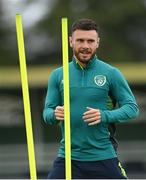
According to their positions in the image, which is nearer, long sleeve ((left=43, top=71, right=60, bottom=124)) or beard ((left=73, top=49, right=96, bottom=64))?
beard ((left=73, top=49, right=96, bottom=64))

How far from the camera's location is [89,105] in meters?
7.83

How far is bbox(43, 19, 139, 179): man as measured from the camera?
306 inches

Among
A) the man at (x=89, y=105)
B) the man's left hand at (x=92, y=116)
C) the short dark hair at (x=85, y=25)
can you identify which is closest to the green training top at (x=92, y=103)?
the man at (x=89, y=105)

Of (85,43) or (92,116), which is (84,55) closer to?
(85,43)

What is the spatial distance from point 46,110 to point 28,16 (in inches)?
1159

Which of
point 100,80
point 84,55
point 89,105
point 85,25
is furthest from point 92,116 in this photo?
point 85,25

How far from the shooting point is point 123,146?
2433 centimetres

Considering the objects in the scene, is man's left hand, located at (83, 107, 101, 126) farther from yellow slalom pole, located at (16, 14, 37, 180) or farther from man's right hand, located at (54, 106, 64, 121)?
yellow slalom pole, located at (16, 14, 37, 180)

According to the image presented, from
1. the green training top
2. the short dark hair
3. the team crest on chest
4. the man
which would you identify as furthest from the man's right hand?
the short dark hair

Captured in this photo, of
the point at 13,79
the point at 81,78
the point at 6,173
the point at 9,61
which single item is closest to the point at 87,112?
the point at 81,78

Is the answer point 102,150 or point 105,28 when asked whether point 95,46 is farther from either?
point 105,28

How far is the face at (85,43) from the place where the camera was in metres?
7.75

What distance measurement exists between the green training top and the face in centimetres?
→ 13

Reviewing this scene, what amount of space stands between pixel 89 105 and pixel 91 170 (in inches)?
22.9
